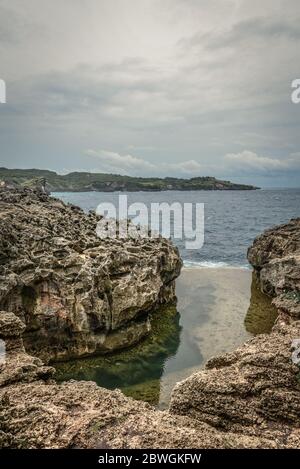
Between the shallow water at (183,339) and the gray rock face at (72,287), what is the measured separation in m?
1.29

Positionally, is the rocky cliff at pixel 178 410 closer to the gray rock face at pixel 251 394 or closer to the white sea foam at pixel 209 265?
the gray rock face at pixel 251 394

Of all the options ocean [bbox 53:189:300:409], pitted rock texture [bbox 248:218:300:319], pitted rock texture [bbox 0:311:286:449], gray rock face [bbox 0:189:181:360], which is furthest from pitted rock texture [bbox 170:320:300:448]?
gray rock face [bbox 0:189:181:360]

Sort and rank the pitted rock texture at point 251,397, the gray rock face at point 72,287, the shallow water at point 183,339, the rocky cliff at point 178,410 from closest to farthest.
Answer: the rocky cliff at point 178,410 → the pitted rock texture at point 251,397 → the shallow water at point 183,339 → the gray rock face at point 72,287

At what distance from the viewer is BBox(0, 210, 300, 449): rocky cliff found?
7.92 metres

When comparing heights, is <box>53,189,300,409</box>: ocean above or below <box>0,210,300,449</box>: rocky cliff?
below

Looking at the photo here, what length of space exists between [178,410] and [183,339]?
1920cm

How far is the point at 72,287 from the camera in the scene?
2525cm

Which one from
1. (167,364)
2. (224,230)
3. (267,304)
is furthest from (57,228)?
(224,230)

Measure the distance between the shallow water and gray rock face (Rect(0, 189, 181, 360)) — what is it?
1.29 m

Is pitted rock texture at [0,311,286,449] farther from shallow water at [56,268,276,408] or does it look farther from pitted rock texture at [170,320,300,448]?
shallow water at [56,268,276,408]

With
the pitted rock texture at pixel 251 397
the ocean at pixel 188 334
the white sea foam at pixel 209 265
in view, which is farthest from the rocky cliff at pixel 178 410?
the white sea foam at pixel 209 265

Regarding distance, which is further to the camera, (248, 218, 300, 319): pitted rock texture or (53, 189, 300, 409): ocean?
(53, 189, 300, 409): ocean

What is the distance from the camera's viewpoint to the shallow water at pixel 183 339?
23.0m
